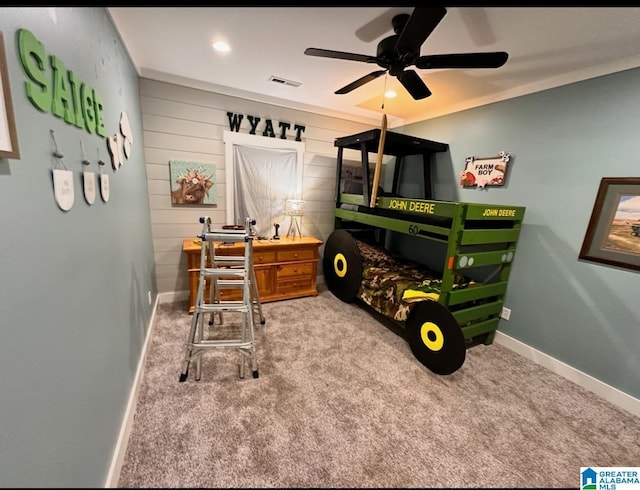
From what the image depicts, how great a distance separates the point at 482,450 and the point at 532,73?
2763mm

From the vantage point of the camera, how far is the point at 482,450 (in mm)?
1389

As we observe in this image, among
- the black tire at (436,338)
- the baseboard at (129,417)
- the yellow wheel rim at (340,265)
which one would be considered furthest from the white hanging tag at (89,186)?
the yellow wheel rim at (340,265)

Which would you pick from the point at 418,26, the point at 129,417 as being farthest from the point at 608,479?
the point at 129,417

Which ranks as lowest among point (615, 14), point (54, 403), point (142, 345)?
point (142, 345)

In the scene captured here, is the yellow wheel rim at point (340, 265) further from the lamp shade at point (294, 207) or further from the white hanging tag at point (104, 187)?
the white hanging tag at point (104, 187)

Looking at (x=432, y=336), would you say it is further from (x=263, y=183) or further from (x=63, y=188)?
(x=263, y=183)

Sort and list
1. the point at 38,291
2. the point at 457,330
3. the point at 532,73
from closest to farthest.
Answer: the point at 38,291 → the point at 457,330 → the point at 532,73

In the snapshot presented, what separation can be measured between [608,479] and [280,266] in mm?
2719

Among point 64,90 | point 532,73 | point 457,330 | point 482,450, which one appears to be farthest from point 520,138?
point 64,90

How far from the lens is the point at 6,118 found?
0.60m

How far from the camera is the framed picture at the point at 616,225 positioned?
174 centimetres

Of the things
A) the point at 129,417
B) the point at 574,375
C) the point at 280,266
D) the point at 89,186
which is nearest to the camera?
the point at 89,186

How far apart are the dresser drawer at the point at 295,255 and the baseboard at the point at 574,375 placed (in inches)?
85.7
